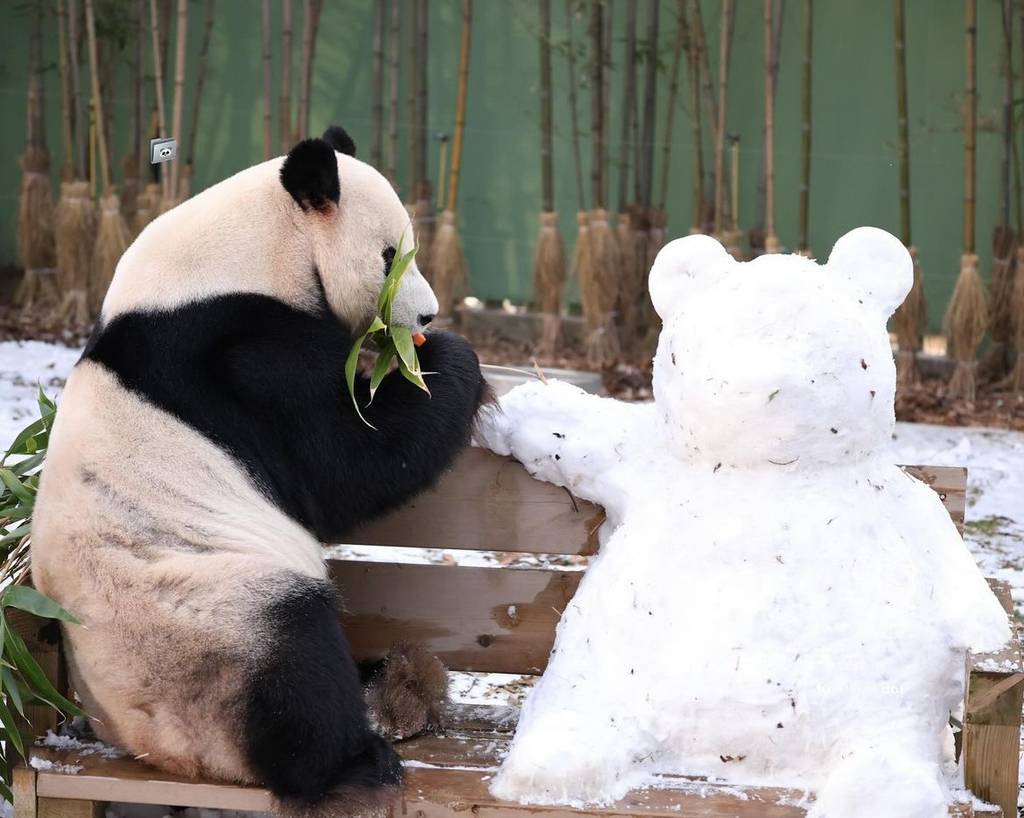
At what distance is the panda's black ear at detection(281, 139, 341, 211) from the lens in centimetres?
220

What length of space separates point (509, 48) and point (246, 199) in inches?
196

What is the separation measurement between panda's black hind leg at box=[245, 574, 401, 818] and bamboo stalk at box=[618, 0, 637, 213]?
488 centimetres

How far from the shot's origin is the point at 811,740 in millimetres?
2076

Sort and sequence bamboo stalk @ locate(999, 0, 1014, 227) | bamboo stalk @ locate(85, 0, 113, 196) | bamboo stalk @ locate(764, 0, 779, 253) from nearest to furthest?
bamboo stalk @ locate(764, 0, 779, 253), bamboo stalk @ locate(999, 0, 1014, 227), bamboo stalk @ locate(85, 0, 113, 196)

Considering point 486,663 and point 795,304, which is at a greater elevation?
point 795,304

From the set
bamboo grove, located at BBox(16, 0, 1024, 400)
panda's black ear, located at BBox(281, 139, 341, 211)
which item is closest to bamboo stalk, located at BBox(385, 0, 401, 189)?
bamboo grove, located at BBox(16, 0, 1024, 400)

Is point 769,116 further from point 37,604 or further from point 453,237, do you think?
point 37,604

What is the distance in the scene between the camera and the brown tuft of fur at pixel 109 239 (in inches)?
250

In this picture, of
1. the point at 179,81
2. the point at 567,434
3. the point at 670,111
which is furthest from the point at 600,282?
the point at 567,434

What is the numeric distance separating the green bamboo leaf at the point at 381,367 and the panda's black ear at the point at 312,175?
0.26 metres

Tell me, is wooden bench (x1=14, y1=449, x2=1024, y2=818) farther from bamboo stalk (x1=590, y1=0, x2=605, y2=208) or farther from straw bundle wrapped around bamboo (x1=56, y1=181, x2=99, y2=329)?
straw bundle wrapped around bamboo (x1=56, y1=181, x2=99, y2=329)

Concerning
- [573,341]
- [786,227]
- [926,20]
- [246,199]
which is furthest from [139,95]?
[246,199]

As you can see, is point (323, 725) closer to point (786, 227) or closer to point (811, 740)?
→ point (811, 740)

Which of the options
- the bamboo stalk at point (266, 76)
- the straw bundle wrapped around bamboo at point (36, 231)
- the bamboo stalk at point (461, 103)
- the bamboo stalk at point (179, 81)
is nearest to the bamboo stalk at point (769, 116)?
the bamboo stalk at point (461, 103)
